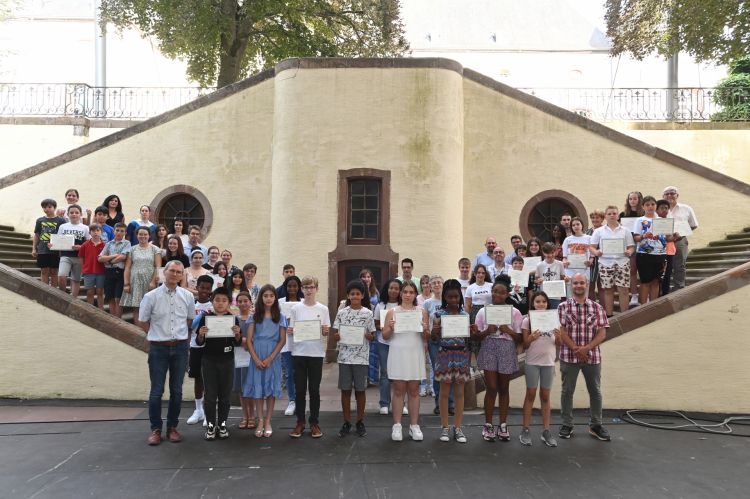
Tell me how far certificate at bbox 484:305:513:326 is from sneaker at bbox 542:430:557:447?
125 centimetres

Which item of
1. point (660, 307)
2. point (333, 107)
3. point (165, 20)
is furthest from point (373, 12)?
point (660, 307)

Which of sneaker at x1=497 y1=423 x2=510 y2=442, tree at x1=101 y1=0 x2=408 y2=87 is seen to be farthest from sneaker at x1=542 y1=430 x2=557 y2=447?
tree at x1=101 y1=0 x2=408 y2=87

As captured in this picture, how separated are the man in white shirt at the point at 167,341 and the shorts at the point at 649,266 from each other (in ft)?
19.8

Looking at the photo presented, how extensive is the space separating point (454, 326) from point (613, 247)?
312cm

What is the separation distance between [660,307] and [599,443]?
7.74 ft

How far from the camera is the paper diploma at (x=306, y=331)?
21.4ft

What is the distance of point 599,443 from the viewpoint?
6508 millimetres

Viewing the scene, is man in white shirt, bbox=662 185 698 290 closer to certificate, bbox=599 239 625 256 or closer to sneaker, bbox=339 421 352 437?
certificate, bbox=599 239 625 256

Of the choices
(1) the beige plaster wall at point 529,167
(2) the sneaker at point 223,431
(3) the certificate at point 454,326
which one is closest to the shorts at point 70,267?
(2) the sneaker at point 223,431

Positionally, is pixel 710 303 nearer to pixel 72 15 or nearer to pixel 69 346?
pixel 69 346

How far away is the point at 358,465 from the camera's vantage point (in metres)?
5.76

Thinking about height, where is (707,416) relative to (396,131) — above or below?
below

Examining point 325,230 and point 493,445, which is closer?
point 493,445

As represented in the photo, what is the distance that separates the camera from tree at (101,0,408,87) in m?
16.1
